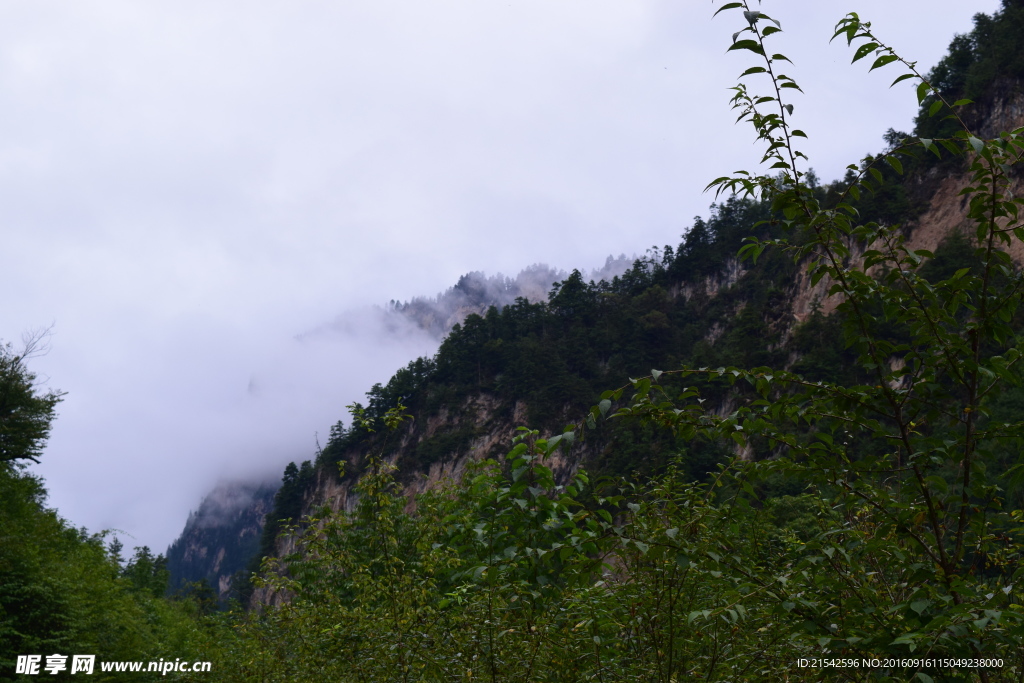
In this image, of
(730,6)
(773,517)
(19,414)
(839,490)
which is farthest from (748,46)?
(19,414)

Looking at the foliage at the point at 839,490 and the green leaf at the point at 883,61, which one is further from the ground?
the green leaf at the point at 883,61

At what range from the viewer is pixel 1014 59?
51469 mm

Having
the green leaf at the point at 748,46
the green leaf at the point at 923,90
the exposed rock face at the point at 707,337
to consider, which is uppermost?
the exposed rock face at the point at 707,337

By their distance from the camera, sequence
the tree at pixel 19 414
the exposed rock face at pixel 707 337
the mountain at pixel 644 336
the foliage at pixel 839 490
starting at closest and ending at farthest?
1. the foliage at pixel 839 490
2. the tree at pixel 19 414
3. the exposed rock face at pixel 707 337
4. the mountain at pixel 644 336

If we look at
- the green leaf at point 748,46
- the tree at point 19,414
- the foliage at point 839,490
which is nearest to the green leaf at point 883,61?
the foliage at point 839,490

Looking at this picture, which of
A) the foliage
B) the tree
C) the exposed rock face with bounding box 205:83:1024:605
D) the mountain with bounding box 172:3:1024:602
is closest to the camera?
the foliage

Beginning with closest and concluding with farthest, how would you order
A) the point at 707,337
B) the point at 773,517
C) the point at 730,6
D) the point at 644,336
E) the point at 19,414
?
the point at 730,6 < the point at 773,517 < the point at 19,414 < the point at 707,337 < the point at 644,336

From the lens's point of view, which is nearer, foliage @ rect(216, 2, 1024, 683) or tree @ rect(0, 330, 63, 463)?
foliage @ rect(216, 2, 1024, 683)

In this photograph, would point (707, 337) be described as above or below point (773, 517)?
above

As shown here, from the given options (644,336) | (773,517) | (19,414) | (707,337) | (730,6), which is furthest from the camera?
(644,336)

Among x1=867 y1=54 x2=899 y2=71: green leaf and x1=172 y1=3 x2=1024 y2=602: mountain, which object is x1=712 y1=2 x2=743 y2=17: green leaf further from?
x1=172 y1=3 x2=1024 y2=602: mountain

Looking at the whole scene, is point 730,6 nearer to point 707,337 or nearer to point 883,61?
point 883,61

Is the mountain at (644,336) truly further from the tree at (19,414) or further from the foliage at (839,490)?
the foliage at (839,490)

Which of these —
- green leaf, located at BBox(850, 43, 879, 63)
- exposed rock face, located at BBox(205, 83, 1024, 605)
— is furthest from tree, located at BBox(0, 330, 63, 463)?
green leaf, located at BBox(850, 43, 879, 63)
